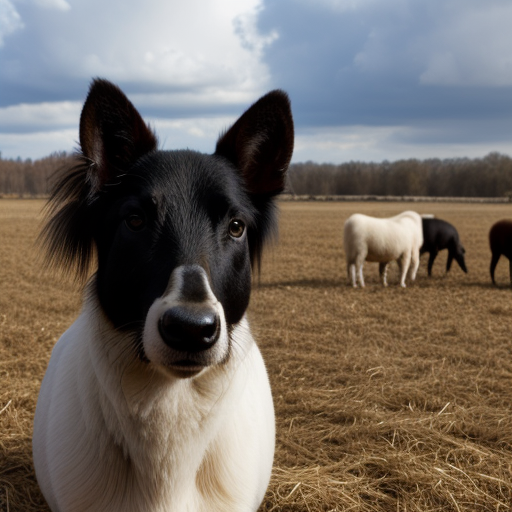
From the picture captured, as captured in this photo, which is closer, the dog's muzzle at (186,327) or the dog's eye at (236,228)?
the dog's muzzle at (186,327)

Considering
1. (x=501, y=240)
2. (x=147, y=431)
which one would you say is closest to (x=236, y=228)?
(x=147, y=431)

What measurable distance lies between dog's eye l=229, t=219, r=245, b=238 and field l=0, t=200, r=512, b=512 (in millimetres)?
556

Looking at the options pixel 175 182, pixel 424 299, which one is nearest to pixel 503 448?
pixel 175 182

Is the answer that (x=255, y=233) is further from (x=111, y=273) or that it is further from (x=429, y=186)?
(x=429, y=186)

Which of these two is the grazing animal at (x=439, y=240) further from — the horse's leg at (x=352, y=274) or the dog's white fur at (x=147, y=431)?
the dog's white fur at (x=147, y=431)

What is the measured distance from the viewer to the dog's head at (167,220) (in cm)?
202

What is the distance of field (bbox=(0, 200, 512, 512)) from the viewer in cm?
399

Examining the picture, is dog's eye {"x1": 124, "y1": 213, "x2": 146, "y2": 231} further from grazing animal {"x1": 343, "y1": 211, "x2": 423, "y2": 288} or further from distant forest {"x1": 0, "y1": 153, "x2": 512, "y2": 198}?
distant forest {"x1": 0, "y1": 153, "x2": 512, "y2": 198}

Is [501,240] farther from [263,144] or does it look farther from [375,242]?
[263,144]

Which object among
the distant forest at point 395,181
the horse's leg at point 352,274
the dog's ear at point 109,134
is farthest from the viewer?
the distant forest at point 395,181

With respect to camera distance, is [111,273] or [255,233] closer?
[111,273]

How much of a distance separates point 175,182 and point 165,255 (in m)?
0.39

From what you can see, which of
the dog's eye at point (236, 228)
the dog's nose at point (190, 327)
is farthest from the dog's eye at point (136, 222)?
the dog's nose at point (190, 327)

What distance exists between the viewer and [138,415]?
2.32 m
